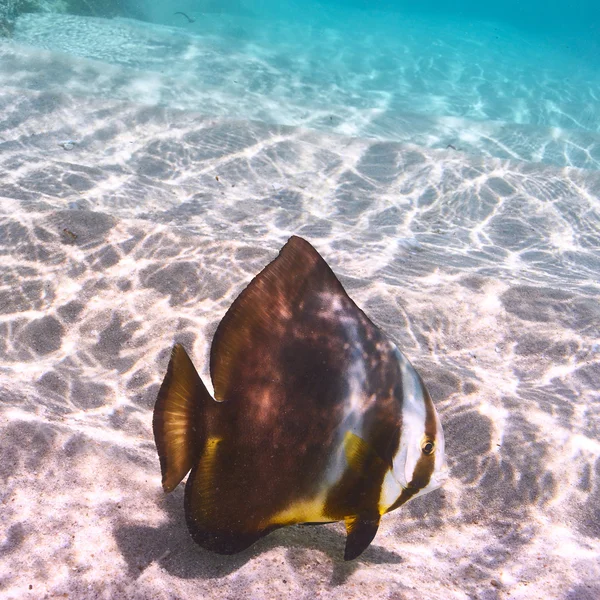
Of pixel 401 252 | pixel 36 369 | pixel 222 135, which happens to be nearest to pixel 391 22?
pixel 222 135

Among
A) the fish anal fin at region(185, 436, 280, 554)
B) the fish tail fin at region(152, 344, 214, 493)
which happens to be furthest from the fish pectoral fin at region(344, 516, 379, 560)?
the fish tail fin at region(152, 344, 214, 493)

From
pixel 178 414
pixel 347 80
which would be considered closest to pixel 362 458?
pixel 178 414

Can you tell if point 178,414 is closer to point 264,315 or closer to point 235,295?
point 264,315

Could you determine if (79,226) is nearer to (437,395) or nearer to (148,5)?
(437,395)

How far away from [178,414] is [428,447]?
91 centimetres

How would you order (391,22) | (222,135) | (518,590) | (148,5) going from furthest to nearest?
(391,22)
(148,5)
(222,135)
(518,590)

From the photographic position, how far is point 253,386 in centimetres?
170

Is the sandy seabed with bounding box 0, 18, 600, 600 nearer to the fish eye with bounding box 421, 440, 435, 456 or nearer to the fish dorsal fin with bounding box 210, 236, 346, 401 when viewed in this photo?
the fish eye with bounding box 421, 440, 435, 456

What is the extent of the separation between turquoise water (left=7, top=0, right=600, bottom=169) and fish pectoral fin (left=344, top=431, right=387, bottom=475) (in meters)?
11.6

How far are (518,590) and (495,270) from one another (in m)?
4.23

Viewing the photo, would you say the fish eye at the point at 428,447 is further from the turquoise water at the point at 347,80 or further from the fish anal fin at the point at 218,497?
the turquoise water at the point at 347,80

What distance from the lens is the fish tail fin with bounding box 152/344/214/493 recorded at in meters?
1.62

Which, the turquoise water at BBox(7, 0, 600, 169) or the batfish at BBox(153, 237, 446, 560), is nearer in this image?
the batfish at BBox(153, 237, 446, 560)

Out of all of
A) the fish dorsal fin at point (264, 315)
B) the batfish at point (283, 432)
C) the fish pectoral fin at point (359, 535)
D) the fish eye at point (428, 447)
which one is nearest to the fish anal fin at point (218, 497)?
the batfish at point (283, 432)
